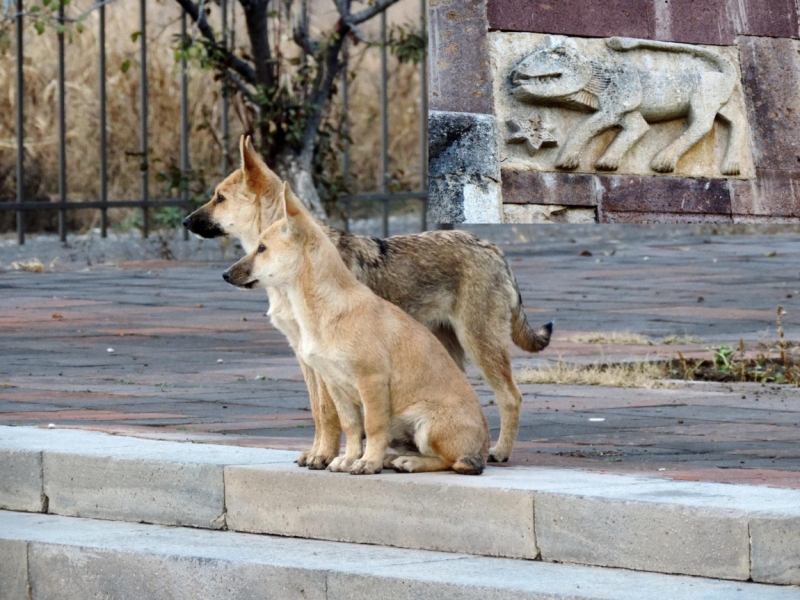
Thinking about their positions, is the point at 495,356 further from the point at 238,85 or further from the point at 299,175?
the point at 238,85

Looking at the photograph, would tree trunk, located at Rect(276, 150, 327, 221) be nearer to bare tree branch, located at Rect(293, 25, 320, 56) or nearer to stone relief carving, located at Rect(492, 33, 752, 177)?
bare tree branch, located at Rect(293, 25, 320, 56)

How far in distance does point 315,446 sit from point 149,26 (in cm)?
1477

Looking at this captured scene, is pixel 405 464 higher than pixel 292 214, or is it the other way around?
pixel 292 214

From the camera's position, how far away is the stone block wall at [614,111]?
13.8 ft

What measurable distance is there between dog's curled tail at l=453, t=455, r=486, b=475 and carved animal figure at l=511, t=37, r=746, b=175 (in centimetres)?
140

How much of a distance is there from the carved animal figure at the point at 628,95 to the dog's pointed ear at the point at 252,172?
203 cm

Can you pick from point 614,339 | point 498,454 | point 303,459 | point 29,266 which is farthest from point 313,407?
point 29,266

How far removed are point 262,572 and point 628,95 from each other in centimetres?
183

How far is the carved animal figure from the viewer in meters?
4.31

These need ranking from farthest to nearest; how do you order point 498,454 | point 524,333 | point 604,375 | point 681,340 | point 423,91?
point 423,91 < point 681,340 < point 604,375 < point 524,333 < point 498,454

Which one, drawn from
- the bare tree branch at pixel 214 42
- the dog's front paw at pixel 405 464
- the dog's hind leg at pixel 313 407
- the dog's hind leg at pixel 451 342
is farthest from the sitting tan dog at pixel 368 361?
the bare tree branch at pixel 214 42

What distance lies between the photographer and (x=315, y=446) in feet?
18.7

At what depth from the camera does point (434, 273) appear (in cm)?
629

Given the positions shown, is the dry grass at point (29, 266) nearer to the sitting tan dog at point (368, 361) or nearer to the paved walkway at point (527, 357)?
the paved walkway at point (527, 357)
